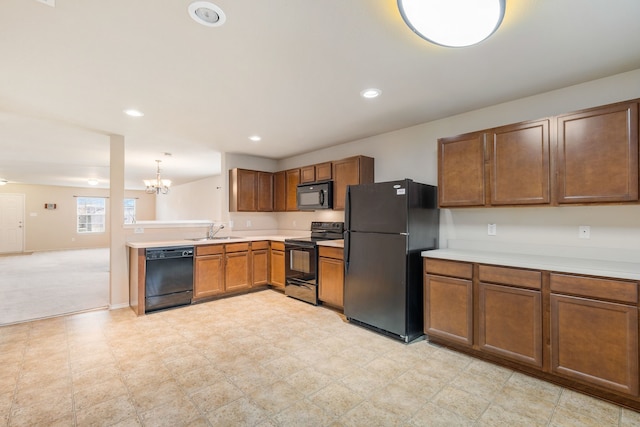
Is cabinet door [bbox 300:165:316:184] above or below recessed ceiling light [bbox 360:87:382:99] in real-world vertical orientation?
below

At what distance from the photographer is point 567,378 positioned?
7.05 ft

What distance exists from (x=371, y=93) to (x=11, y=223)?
40.3ft

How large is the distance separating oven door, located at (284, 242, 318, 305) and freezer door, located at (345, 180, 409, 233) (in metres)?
0.93

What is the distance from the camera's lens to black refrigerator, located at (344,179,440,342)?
2939mm

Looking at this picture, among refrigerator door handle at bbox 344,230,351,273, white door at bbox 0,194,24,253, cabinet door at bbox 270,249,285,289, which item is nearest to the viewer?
refrigerator door handle at bbox 344,230,351,273

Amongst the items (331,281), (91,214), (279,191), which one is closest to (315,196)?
(279,191)

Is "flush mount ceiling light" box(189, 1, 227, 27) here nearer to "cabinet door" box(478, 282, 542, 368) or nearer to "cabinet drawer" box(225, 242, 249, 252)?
"cabinet door" box(478, 282, 542, 368)

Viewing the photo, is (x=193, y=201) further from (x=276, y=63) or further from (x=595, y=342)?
(x=595, y=342)

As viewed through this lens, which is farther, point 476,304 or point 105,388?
point 476,304

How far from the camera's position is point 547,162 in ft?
7.90

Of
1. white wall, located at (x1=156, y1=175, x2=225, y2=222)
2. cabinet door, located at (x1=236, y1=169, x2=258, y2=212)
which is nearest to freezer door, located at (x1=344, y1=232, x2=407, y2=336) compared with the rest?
cabinet door, located at (x1=236, y1=169, x2=258, y2=212)

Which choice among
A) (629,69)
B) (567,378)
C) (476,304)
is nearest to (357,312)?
(476,304)

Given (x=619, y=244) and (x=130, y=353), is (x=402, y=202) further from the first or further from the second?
(x=130, y=353)

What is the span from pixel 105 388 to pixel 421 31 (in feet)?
10.4
